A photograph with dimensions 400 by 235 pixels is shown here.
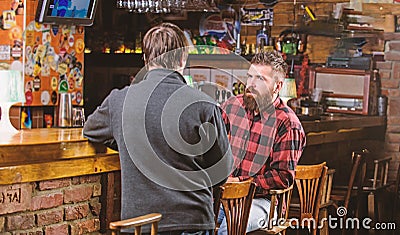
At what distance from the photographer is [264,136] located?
13.9 ft

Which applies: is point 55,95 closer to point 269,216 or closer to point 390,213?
point 269,216

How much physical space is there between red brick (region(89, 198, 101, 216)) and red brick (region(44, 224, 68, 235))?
18 cm

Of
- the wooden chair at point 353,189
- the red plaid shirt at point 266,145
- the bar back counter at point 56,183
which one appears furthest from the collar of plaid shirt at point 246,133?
the wooden chair at point 353,189

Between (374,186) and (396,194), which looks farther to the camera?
(396,194)

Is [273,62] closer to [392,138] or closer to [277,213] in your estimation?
[277,213]

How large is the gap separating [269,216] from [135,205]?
1.15 meters

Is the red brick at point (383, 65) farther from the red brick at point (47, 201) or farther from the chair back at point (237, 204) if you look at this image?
the red brick at point (47, 201)

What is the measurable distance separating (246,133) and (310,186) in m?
0.50

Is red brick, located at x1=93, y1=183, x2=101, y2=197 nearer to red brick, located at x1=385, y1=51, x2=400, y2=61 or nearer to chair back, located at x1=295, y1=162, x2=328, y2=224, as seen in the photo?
chair back, located at x1=295, y1=162, x2=328, y2=224

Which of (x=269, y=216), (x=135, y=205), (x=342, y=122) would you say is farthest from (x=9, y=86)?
(x=342, y=122)

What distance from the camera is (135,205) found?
122 inches

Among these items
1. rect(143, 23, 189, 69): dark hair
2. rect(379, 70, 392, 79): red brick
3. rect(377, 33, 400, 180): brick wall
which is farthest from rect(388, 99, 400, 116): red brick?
rect(143, 23, 189, 69): dark hair

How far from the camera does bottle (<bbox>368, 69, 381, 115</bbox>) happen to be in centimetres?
727

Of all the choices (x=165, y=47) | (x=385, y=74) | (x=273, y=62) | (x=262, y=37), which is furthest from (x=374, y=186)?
(x=165, y=47)
